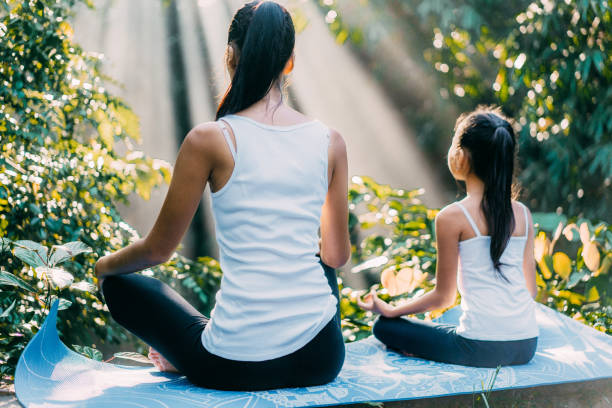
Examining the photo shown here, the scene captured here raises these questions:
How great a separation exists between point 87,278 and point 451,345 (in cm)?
128

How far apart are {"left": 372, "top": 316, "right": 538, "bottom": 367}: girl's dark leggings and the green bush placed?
3.32 feet

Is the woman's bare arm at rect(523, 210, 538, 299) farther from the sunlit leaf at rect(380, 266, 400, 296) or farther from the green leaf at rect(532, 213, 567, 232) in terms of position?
the green leaf at rect(532, 213, 567, 232)

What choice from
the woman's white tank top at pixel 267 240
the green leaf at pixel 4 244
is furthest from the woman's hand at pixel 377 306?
the green leaf at pixel 4 244

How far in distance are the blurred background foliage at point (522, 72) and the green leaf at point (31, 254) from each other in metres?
3.14

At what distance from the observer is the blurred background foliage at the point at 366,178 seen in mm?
2039

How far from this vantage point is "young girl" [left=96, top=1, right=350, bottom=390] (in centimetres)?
134

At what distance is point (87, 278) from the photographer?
2113mm

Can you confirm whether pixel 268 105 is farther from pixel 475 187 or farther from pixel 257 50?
pixel 475 187

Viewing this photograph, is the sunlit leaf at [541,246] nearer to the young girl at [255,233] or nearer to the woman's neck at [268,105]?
the young girl at [255,233]

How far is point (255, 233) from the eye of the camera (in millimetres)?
1356

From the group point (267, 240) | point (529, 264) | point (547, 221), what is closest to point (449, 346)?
point (529, 264)

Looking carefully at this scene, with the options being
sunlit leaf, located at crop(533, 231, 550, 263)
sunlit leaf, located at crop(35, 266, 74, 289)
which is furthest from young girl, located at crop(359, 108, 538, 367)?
sunlit leaf, located at crop(35, 266, 74, 289)

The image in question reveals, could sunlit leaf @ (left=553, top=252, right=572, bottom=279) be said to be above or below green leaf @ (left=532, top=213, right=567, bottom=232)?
below

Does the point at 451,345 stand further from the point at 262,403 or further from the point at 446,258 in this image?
the point at 262,403
